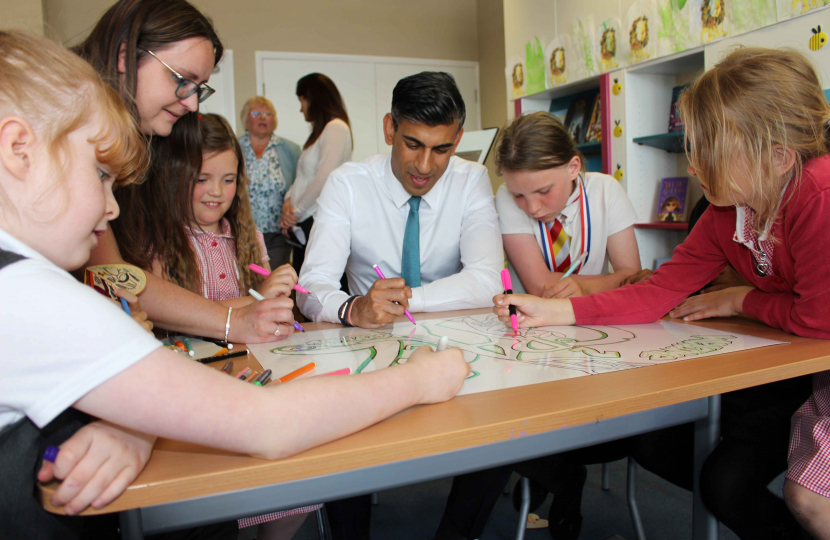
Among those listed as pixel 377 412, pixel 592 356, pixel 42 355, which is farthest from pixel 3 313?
pixel 592 356

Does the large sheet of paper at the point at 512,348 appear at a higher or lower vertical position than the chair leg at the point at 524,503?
higher

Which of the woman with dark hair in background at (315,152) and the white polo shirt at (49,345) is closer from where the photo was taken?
the white polo shirt at (49,345)

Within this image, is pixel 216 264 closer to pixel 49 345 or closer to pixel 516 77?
pixel 49 345

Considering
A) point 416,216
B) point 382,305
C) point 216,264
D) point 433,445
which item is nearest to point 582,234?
point 416,216

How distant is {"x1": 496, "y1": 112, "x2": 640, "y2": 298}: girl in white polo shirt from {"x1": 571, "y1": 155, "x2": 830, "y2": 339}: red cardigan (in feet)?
1.44

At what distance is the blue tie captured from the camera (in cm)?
169

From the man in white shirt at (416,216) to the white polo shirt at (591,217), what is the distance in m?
0.09

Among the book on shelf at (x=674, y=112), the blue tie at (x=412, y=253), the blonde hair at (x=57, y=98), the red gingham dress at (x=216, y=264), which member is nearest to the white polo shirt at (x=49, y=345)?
the blonde hair at (x=57, y=98)

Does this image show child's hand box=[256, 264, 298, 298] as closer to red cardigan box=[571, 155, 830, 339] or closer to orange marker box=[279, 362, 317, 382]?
orange marker box=[279, 362, 317, 382]

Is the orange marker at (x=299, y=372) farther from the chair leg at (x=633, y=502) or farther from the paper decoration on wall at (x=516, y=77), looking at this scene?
the paper decoration on wall at (x=516, y=77)

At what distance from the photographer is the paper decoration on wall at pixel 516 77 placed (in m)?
3.74

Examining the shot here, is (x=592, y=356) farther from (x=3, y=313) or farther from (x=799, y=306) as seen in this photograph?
(x=3, y=313)

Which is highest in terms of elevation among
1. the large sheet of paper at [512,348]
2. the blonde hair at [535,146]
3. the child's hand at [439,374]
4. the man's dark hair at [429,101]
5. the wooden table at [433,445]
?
the man's dark hair at [429,101]

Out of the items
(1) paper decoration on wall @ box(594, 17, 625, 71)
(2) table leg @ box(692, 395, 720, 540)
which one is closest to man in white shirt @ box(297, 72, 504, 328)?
(2) table leg @ box(692, 395, 720, 540)
